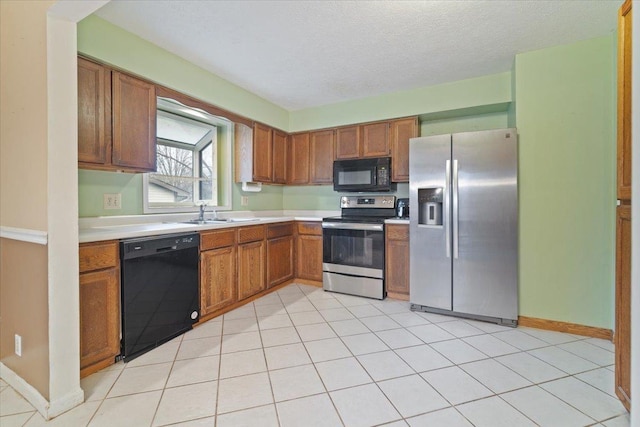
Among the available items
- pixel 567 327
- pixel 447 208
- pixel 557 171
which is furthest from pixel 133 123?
pixel 567 327

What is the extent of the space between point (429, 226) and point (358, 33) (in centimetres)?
187

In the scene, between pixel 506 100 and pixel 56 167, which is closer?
pixel 56 167

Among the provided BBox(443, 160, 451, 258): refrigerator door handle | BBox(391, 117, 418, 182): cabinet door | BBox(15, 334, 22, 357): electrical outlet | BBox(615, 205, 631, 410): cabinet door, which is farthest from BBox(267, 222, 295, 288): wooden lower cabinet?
BBox(615, 205, 631, 410): cabinet door

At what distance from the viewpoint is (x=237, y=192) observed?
376cm

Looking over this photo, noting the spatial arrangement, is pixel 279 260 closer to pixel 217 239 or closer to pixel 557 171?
pixel 217 239

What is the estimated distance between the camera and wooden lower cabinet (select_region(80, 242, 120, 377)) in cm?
175

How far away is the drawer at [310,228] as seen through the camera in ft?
12.4

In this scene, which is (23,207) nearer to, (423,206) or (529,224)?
(423,206)

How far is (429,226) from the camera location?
9.46ft

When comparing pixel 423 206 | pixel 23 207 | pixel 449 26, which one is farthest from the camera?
pixel 423 206

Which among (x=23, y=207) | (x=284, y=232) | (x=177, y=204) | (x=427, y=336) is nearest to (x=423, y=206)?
(x=427, y=336)

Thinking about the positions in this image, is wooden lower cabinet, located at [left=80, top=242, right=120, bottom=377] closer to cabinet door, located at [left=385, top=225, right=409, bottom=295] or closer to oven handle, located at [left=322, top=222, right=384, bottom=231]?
oven handle, located at [left=322, top=222, right=384, bottom=231]

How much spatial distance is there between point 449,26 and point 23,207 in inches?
123

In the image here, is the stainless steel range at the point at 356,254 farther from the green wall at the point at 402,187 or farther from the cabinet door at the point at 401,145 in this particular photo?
the green wall at the point at 402,187
